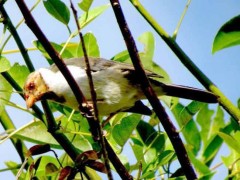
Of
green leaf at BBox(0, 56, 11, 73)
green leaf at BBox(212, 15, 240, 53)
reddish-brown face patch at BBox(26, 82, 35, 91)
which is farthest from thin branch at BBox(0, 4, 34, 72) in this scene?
reddish-brown face patch at BBox(26, 82, 35, 91)

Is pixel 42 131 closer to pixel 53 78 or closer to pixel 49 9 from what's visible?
pixel 49 9

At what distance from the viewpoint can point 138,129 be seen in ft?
8.86

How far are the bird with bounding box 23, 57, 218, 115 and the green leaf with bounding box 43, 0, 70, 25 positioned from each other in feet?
1.60

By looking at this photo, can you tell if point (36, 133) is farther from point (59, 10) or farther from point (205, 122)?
point (205, 122)

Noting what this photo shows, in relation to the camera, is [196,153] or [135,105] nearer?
[196,153]

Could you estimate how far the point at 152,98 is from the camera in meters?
1.87

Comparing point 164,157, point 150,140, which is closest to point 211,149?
point 150,140

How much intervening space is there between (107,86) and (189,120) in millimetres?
828

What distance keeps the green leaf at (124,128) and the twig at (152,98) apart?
0.54 metres

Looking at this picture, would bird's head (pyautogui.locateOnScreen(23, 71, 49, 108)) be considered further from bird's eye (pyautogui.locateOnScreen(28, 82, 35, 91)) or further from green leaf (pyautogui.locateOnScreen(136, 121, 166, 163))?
green leaf (pyautogui.locateOnScreen(136, 121, 166, 163))

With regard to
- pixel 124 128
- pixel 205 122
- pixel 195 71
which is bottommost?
pixel 205 122

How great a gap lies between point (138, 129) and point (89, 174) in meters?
0.58

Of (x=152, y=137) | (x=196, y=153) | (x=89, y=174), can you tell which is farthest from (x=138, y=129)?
(x=89, y=174)

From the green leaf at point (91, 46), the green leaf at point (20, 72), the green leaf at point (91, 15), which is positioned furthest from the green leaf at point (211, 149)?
the green leaf at point (20, 72)
